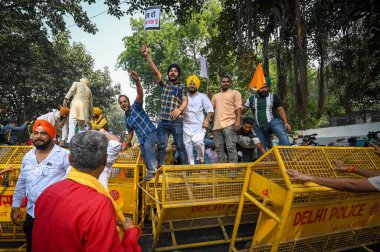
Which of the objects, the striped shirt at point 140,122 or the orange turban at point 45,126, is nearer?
the orange turban at point 45,126

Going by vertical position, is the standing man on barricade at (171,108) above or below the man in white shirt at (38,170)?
above

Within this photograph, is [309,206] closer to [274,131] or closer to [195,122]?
[274,131]

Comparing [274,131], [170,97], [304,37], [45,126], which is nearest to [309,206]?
[274,131]

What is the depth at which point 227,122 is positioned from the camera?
5348mm

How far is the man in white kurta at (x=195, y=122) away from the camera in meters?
5.04

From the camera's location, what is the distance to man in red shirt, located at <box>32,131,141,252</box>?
56.7 inches

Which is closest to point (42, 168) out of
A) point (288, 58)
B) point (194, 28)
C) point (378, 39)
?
point (288, 58)

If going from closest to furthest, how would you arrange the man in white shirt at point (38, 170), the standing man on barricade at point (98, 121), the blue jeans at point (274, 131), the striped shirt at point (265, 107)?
the man in white shirt at point (38, 170) < the blue jeans at point (274, 131) < the striped shirt at point (265, 107) < the standing man on barricade at point (98, 121)

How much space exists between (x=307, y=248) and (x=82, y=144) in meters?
3.37

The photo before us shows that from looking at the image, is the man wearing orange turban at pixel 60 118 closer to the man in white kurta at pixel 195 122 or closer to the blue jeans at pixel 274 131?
the man in white kurta at pixel 195 122

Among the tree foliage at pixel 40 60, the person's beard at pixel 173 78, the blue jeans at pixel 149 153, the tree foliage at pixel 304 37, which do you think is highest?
the tree foliage at pixel 40 60

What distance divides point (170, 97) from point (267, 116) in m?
1.97

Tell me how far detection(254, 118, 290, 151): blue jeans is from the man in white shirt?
369 cm

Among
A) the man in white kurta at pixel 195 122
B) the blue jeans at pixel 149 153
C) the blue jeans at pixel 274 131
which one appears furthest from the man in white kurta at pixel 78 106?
the blue jeans at pixel 274 131
